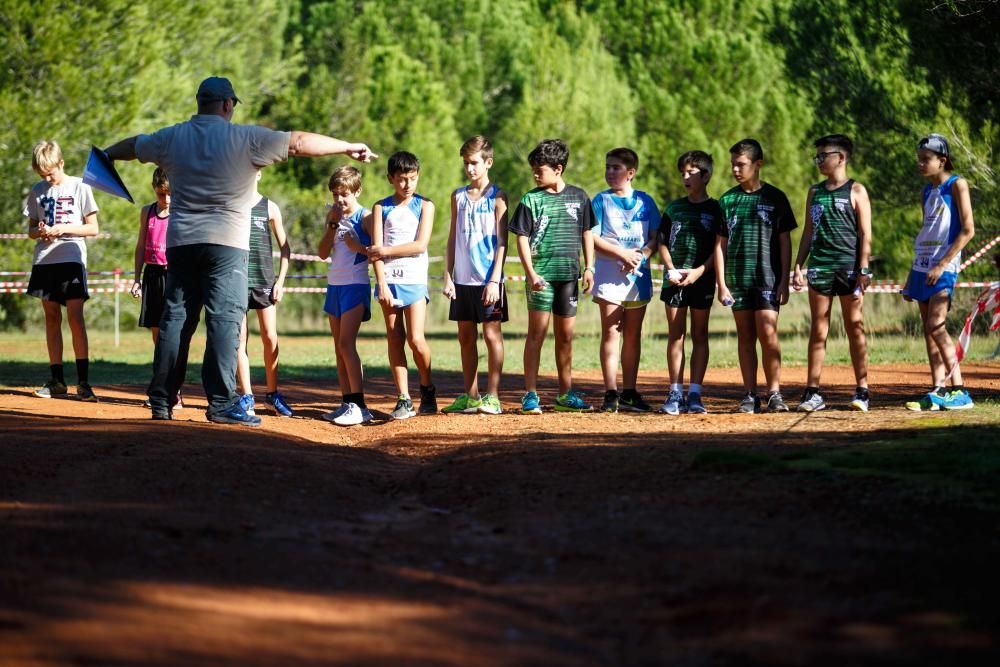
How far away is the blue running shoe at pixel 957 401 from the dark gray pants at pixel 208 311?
5.04 meters

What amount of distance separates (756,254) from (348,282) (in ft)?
10.0

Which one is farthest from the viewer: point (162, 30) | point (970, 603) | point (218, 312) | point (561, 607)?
point (162, 30)

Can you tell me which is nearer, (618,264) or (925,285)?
(925,285)

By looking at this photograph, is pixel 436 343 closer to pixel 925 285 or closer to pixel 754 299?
pixel 754 299

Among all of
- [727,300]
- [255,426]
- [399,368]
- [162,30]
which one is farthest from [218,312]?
[162,30]

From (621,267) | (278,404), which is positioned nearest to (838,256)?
(621,267)

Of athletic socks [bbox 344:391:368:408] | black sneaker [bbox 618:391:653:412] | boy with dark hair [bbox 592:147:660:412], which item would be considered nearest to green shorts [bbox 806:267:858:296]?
boy with dark hair [bbox 592:147:660:412]

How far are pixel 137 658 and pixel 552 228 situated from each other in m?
6.76

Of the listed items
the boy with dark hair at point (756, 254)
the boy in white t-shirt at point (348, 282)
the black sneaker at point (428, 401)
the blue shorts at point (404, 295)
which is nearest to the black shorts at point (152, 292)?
the boy in white t-shirt at point (348, 282)

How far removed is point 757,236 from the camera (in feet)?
32.6

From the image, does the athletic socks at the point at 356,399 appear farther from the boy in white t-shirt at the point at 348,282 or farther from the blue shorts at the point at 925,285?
the blue shorts at the point at 925,285

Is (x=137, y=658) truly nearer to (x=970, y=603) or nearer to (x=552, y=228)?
(x=970, y=603)

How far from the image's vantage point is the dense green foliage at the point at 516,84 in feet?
69.2

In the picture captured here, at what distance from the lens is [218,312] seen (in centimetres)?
869
